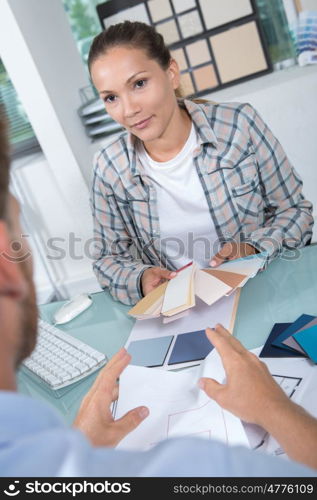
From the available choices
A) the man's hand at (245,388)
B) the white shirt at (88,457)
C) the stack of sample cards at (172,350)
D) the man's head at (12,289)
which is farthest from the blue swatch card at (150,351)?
the white shirt at (88,457)

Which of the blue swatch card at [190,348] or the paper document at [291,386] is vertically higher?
the paper document at [291,386]

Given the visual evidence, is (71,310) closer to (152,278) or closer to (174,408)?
A: (152,278)

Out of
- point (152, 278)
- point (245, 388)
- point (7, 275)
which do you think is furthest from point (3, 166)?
point (152, 278)

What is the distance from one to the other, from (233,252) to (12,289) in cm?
87

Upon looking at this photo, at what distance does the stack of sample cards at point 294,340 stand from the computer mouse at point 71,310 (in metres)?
0.55

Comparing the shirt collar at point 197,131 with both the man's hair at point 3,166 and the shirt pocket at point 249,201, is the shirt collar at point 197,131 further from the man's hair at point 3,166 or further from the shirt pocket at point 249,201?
the man's hair at point 3,166

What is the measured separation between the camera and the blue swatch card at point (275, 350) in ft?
2.79

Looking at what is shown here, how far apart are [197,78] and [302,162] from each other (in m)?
0.59

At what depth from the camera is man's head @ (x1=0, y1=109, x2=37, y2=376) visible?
0.42 m

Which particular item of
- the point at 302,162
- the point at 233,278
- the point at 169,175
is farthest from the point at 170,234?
the point at 302,162

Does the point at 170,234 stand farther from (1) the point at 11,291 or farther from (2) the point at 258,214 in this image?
(1) the point at 11,291

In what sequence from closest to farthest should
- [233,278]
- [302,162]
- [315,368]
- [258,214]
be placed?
[315,368]
[233,278]
[258,214]
[302,162]

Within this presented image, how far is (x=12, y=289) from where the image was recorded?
0.43 metres

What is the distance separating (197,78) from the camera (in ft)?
7.46
